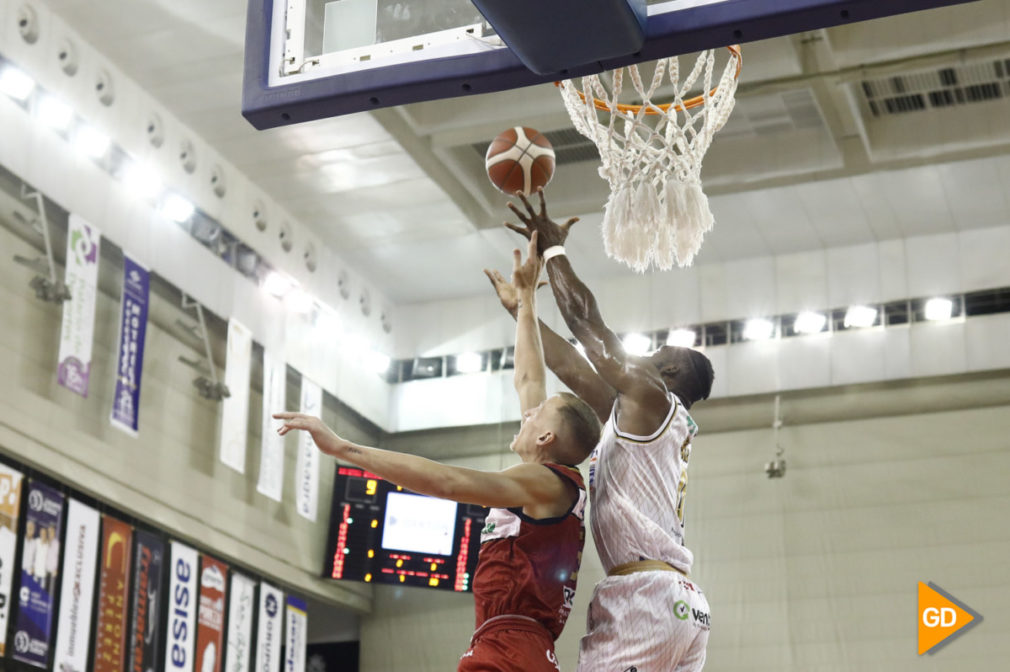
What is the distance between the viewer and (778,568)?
1750cm

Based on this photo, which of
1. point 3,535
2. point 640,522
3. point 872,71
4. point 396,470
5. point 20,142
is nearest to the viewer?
point 396,470

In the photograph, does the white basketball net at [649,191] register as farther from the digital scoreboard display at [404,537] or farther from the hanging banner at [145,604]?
the digital scoreboard display at [404,537]

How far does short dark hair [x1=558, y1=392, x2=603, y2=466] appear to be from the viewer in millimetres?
5332

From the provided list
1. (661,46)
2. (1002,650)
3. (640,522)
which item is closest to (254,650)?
(1002,650)

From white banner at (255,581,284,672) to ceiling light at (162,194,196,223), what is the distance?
→ 15.2 ft

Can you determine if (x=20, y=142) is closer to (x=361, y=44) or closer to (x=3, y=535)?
(x=3, y=535)

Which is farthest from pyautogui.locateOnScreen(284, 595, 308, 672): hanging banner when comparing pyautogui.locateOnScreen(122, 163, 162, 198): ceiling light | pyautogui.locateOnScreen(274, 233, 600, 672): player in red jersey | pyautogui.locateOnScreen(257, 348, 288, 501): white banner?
pyautogui.locateOnScreen(274, 233, 600, 672): player in red jersey

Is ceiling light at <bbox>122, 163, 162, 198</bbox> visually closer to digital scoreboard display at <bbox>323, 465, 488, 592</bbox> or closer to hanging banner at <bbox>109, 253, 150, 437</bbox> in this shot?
hanging banner at <bbox>109, 253, 150, 437</bbox>

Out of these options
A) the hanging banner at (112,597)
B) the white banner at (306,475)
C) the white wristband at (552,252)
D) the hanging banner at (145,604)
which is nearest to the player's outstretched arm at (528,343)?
the white wristband at (552,252)

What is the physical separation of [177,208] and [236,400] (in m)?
2.43

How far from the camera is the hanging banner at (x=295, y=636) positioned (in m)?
17.0

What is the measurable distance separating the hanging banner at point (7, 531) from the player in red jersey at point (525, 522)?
822cm

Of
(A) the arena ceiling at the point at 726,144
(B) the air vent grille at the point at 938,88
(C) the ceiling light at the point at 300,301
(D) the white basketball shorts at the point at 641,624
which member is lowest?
(D) the white basketball shorts at the point at 641,624

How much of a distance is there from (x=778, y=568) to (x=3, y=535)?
9755mm
